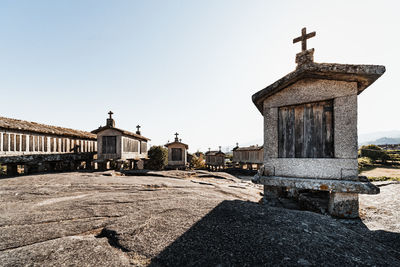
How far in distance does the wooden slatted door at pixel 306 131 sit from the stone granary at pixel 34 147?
12.2 metres

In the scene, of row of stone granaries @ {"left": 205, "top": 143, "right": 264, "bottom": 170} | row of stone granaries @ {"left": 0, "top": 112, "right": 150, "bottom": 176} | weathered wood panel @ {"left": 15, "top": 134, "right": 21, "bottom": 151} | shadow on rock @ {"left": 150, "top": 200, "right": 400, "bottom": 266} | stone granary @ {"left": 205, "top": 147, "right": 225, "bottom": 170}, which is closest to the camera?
shadow on rock @ {"left": 150, "top": 200, "right": 400, "bottom": 266}

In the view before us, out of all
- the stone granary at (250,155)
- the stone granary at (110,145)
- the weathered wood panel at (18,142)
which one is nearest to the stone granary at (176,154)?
the stone granary at (110,145)

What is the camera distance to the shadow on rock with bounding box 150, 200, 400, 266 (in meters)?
1.89

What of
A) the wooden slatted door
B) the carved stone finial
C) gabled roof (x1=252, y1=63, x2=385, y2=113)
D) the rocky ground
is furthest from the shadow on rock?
the carved stone finial

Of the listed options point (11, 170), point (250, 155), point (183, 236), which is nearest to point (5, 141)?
point (11, 170)

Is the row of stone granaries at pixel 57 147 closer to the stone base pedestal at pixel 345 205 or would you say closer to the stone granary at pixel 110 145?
the stone granary at pixel 110 145

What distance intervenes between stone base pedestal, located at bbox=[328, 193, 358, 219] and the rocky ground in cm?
21

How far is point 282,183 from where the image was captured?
4.45 m

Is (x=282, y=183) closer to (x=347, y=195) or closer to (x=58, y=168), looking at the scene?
(x=347, y=195)

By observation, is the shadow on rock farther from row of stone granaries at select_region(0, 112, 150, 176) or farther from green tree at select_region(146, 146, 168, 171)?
green tree at select_region(146, 146, 168, 171)

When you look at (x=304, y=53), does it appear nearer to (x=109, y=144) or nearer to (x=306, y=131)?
(x=306, y=131)

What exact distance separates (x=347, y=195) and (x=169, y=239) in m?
4.10

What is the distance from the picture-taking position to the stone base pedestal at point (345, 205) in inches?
149

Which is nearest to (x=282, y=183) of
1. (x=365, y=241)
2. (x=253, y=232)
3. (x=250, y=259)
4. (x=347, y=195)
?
(x=347, y=195)
